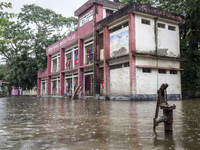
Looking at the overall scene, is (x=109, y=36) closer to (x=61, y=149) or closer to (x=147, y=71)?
(x=147, y=71)

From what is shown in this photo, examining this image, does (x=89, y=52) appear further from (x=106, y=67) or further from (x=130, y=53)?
(x=130, y=53)

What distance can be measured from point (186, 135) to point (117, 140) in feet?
3.50

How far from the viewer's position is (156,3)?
71.5 ft

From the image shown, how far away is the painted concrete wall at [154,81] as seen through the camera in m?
15.7

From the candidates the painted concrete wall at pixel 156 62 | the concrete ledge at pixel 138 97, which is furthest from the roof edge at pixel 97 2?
the concrete ledge at pixel 138 97

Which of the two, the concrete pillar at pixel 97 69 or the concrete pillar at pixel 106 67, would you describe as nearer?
the concrete pillar at pixel 106 67

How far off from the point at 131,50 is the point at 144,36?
1.90 meters

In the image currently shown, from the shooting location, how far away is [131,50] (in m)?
15.5

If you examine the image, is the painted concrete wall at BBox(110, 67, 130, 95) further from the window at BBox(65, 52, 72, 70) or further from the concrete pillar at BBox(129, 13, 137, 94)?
the window at BBox(65, 52, 72, 70)

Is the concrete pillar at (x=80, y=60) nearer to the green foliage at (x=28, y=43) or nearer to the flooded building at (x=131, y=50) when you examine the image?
the flooded building at (x=131, y=50)

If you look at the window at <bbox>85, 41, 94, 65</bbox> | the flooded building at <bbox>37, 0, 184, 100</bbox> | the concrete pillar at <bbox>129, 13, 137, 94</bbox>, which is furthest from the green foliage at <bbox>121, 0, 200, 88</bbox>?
the window at <bbox>85, 41, 94, 65</bbox>

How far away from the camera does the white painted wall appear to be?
52.6 ft

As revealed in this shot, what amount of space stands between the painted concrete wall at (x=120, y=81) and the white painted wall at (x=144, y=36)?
2.09 metres

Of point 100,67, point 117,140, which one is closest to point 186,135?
point 117,140
